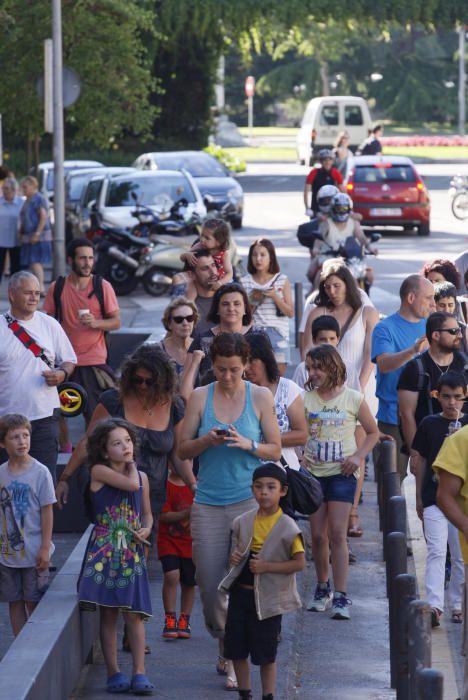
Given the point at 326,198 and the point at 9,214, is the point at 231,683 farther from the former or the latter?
the point at 9,214

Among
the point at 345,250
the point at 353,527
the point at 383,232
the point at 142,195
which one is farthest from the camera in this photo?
the point at 383,232

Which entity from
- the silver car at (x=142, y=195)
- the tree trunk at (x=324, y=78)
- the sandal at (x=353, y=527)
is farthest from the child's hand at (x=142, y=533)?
the tree trunk at (x=324, y=78)

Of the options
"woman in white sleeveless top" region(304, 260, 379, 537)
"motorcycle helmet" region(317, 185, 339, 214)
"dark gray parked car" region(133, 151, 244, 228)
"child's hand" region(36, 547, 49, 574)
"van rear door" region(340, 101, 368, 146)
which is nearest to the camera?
"child's hand" region(36, 547, 49, 574)

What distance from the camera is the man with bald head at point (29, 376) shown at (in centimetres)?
943

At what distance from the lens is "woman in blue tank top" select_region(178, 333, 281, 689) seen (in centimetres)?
741

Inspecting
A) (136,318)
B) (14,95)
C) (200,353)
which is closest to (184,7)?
(14,95)

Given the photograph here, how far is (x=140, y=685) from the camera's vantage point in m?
7.25

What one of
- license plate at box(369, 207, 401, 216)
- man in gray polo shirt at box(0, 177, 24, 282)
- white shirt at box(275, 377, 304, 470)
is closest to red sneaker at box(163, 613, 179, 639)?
white shirt at box(275, 377, 304, 470)

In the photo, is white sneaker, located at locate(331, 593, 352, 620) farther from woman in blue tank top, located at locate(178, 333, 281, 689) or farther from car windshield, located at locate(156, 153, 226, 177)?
car windshield, located at locate(156, 153, 226, 177)

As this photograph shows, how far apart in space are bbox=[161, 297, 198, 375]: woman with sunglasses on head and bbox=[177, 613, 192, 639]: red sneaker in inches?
62.5

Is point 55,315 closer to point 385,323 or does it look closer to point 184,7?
point 385,323

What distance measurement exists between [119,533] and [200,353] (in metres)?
1.96

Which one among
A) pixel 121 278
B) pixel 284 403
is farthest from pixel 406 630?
pixel 121 278

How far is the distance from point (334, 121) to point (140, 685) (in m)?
50.9
